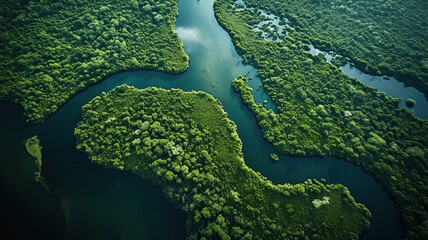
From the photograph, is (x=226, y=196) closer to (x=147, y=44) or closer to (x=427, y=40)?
(x=147, y=44)

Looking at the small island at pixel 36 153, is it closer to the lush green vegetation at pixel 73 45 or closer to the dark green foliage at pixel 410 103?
the lush green vegetation at pixel 73 45

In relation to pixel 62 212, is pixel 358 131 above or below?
above

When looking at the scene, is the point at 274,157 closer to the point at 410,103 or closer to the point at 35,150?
the point at 410,103

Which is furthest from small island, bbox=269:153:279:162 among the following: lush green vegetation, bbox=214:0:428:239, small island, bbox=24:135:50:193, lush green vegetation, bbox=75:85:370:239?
small island, bbox=24:135:50:193

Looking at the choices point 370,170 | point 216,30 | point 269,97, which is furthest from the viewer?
point 216,30

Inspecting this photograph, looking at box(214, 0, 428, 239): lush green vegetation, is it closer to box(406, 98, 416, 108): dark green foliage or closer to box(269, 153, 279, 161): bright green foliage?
box(269, 153, 279, 161): bright green foliage

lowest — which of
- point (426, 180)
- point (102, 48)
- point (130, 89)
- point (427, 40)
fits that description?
point (130, 89)

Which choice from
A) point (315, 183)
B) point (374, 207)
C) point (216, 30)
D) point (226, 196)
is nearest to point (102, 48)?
point (216, 30)
